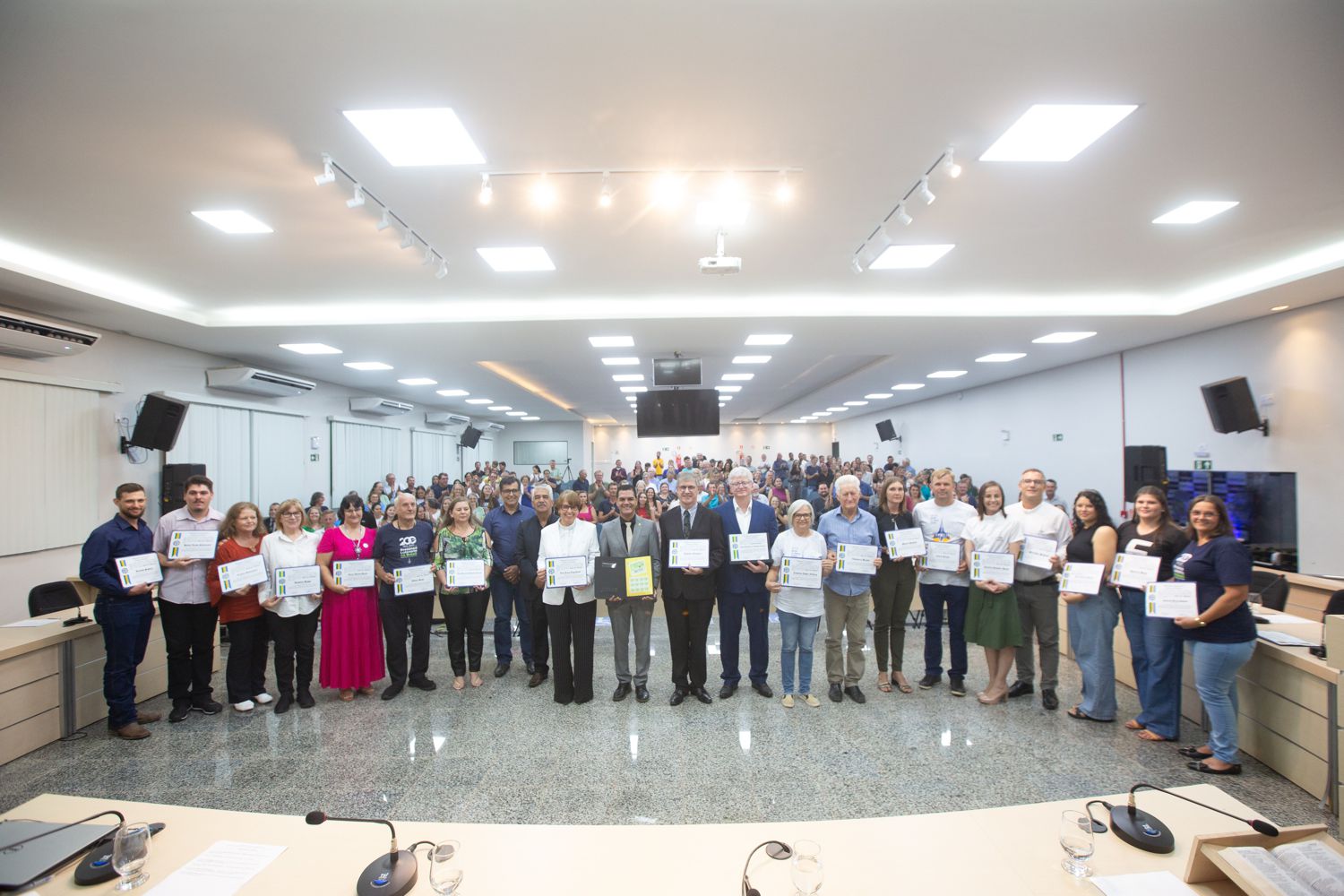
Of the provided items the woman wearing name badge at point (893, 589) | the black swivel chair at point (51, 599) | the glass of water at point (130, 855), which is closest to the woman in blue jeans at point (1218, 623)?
the woman wearing name badge at point (893, 589)

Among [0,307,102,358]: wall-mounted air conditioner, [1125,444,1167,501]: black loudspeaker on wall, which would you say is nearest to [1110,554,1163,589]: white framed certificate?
[1125,444,1167,501]: black loudspeaker on wall

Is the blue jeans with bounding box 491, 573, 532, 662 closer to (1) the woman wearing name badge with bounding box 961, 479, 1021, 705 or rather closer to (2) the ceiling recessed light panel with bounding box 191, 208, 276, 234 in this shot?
(2) the ceiling recessed light panel with bounding box 191, 208, 276, 234

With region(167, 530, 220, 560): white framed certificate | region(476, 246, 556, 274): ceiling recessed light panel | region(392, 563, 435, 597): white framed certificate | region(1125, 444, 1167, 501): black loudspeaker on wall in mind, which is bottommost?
region(392, 563, 435, 597): white framed certificate

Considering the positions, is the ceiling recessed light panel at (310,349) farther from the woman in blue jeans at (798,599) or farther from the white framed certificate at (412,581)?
the woman in blue jeans at (798,599)

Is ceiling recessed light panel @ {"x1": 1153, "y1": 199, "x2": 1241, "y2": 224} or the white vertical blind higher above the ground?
ceiling recessed light panel @ {"x1": 1153, "y1": 199, "x2": 1241, "y2": 224}

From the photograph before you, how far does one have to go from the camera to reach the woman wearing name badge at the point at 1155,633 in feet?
11.8

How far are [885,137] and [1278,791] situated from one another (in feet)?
14.2

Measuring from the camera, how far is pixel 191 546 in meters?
4.11

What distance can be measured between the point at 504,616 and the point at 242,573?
2049 mm

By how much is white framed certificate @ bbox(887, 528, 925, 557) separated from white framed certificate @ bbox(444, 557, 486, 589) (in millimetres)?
3342

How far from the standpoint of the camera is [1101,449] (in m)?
9.38

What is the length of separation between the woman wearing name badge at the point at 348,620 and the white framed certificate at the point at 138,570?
1.00m

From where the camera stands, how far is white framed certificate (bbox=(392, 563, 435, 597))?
4.52 m

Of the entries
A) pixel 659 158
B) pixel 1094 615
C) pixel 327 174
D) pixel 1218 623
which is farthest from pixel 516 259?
pixel 1218 623
